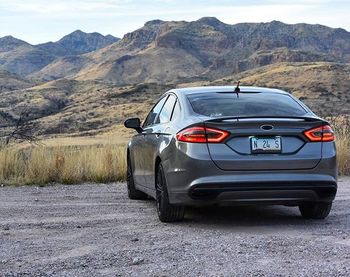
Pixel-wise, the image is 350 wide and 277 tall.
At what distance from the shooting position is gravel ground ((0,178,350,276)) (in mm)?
5570

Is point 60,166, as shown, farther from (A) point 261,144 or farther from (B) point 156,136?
(A) point 261,144

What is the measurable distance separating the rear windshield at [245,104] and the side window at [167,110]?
0.37 m

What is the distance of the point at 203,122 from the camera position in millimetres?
7266

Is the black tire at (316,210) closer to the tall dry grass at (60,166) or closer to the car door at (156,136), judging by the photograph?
the car door at (156,136)

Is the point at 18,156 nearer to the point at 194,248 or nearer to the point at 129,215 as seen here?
the point at 129,215

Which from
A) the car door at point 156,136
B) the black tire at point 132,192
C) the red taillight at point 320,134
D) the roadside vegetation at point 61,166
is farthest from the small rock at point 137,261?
the roadside vegetation at point 61,166

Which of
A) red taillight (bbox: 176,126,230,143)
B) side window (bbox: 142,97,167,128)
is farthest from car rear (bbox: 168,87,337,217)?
side window (bbox: 142,97,167,128)

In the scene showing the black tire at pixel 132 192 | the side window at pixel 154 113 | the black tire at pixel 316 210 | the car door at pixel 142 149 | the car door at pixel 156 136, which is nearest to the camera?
the black tire at pixel 316 210

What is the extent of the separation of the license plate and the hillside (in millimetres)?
39920

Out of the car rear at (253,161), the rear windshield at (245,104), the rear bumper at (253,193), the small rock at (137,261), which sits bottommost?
the small rock at (137,261)

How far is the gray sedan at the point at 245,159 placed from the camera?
23.5 feet

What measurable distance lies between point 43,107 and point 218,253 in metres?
67.3

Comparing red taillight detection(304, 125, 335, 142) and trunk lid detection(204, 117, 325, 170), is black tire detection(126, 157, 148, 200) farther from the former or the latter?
red taillight detection(304, 125, 335, 142)

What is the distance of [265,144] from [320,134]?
2.25 feet
